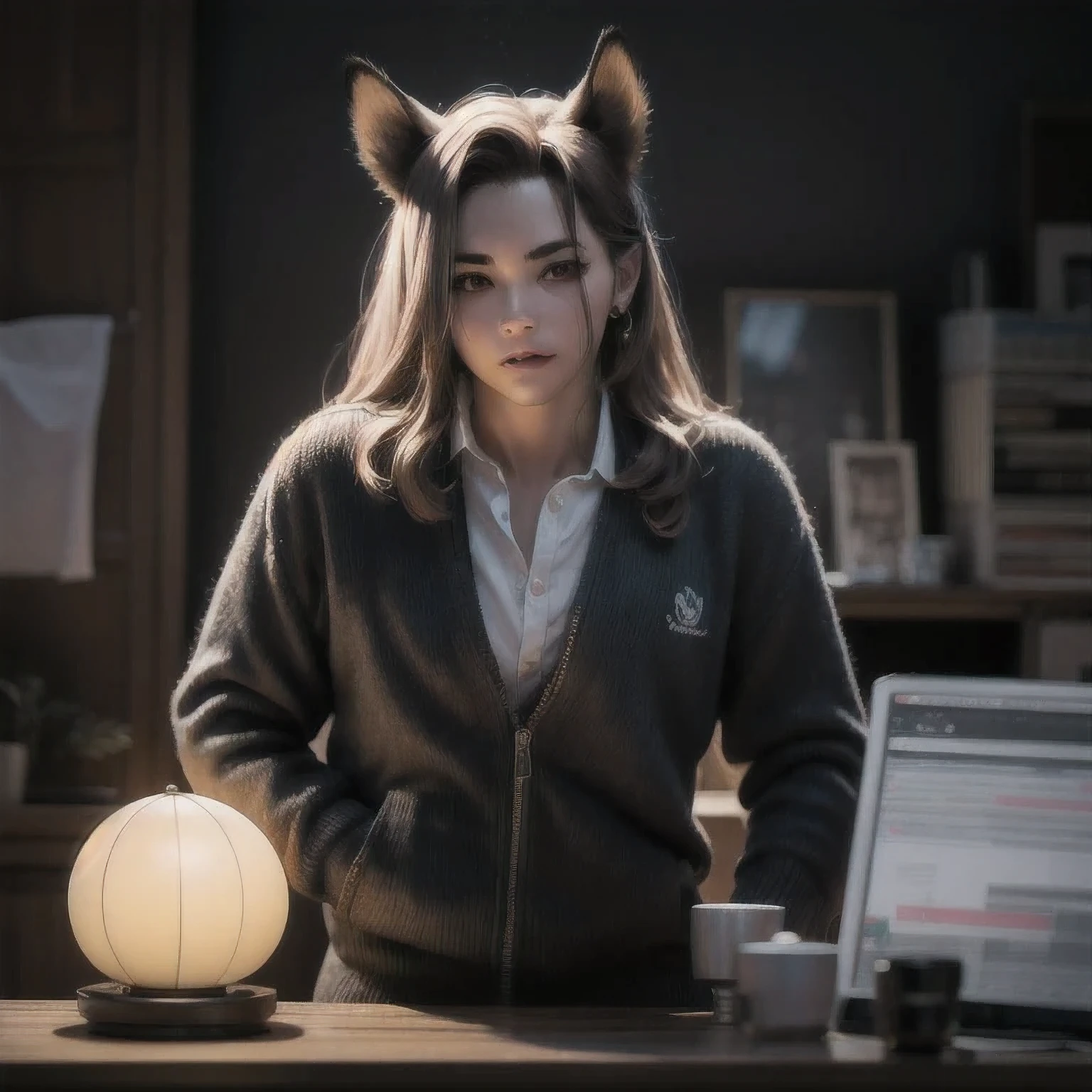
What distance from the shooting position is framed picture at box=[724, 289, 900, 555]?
13.0ft

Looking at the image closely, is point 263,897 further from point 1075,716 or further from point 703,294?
point 703,294

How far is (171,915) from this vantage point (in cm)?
145

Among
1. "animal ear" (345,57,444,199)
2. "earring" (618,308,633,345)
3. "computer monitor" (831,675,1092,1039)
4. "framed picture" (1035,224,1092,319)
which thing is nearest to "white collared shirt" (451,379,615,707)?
"earring" (618,308,633,345)

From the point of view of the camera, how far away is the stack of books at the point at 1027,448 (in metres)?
3.79

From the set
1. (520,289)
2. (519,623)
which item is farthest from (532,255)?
(519,623)

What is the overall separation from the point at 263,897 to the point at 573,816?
333 mm

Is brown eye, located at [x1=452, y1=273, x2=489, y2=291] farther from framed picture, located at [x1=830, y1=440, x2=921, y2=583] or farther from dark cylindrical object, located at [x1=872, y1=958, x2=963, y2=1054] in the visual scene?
framed picture, located at [x1=830, y1=440, x2=921, y2=583]

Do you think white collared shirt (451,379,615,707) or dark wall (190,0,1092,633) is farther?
dark wall (190,0,1092,633)

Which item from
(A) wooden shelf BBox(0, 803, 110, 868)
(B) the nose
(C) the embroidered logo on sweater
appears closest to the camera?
(B) the nose

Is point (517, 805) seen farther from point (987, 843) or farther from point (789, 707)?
point (987, 843)

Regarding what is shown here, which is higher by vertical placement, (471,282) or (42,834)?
(471,282)

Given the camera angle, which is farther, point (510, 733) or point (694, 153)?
point (694, 153)

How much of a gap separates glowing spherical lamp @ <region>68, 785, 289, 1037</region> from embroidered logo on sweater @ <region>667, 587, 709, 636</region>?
486mm

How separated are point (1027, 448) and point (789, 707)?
219cm
